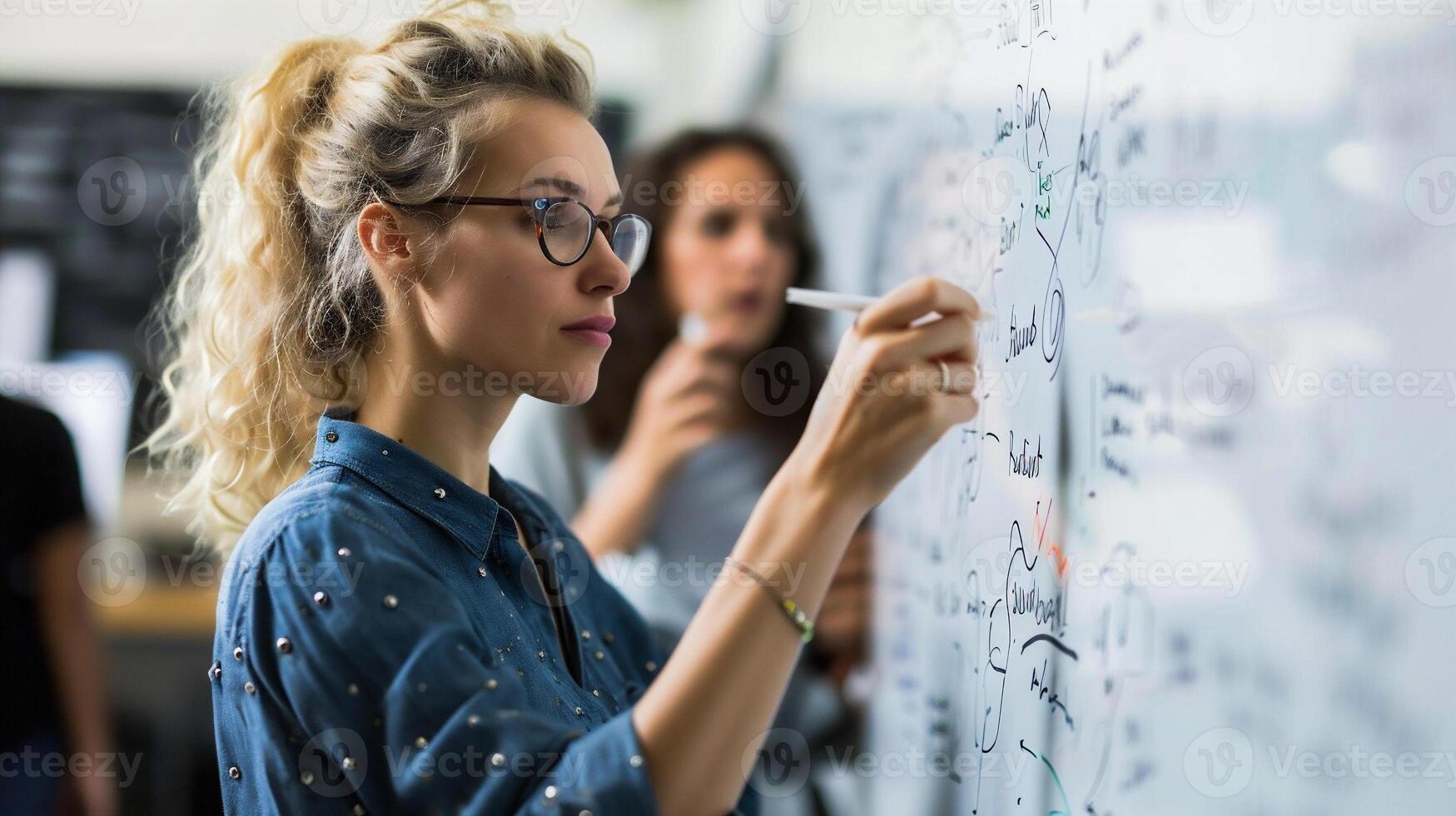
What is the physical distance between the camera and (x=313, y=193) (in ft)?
2.63

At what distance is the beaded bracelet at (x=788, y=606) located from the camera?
576mm

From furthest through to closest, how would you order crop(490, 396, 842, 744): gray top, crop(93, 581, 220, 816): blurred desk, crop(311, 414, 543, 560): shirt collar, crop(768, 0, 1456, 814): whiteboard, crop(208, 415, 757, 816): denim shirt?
crop(93, 581, 220, 816): blurred desk → crop(490, 396, 842, 744): gray top → crop(311, 414, 543, 560): shirt collar → crop(208, 415, 757, 816): denim shirt → crop(768, 0, 1456, 814): whiteboard

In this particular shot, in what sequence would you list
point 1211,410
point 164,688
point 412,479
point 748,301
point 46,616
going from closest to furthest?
point 1211,410 < point 412,479 < point 748,301 < point 46,616 < point 164,688

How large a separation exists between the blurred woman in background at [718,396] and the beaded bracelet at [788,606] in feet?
2.87

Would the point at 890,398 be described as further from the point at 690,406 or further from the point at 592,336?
the point at 690,406

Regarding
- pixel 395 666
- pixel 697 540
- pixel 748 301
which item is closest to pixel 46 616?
pixel 697 540

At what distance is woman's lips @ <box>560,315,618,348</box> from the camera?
2.42 feet

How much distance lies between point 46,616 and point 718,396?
41.5 inches

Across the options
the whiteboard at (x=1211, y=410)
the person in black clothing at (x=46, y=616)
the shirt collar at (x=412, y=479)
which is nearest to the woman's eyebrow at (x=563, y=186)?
the shirt collar at (x=412, y=479)

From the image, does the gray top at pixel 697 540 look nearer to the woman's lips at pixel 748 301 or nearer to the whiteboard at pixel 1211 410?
the woman's lips at pixel 748 301

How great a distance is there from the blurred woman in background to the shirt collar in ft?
2.41

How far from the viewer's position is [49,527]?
1.64 metres

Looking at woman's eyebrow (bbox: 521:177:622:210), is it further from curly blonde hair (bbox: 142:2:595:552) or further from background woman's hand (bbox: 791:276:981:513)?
background woman's hand (bbox: 791:276:981:513)

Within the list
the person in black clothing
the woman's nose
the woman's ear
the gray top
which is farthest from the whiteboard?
the person in black clothing
